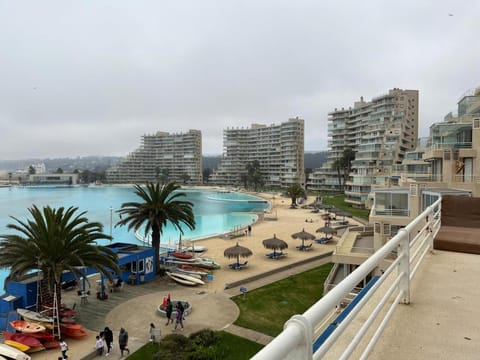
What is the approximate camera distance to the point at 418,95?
331ft

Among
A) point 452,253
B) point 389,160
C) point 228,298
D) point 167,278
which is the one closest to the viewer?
point 452,253

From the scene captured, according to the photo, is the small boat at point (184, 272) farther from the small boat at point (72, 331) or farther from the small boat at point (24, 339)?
the small boat at point (24, 339)

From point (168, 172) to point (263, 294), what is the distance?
176 meters

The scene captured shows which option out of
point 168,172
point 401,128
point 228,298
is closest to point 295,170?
point 401,128

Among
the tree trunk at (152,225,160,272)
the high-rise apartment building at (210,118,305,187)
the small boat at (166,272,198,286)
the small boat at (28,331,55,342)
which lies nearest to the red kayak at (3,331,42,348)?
the small boat at (28,331,55,342)

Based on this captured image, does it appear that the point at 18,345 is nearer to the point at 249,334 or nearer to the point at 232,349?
the point at 232,349

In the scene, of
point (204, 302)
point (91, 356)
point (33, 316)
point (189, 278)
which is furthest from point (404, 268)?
point (189, 278)

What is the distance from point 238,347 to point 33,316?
9.85 meters

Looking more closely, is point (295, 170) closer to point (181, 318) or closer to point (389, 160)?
point (389, 160)

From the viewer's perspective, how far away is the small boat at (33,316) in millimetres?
16656

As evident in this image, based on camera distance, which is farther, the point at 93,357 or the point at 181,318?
the point at 181,318

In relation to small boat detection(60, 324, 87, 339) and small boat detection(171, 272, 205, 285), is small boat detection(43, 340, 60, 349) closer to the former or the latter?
small boat detection(60, 324, 87, 339)

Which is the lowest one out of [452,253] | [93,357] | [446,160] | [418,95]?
[93,357]

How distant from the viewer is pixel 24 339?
15039 millimetres
